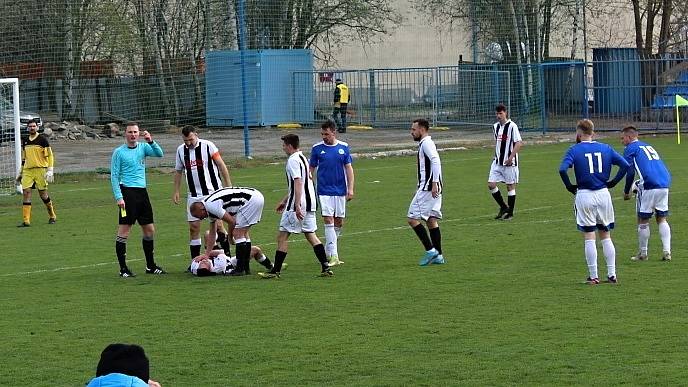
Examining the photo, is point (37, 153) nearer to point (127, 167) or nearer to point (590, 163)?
point (127, 167)

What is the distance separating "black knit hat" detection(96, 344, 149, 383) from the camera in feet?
18.7

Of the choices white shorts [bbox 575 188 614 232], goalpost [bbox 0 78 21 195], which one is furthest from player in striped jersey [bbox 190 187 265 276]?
goalpost [bbox 0 78 21 195]

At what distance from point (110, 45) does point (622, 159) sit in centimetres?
2283

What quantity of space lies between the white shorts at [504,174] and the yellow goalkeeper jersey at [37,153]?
7908 mm

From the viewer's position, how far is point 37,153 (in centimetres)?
2175

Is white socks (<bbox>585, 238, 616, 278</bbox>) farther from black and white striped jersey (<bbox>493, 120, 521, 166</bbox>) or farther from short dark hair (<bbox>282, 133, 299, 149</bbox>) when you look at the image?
black and white striped jersey (<bbox>493, 120, 521, 166</bbox>)

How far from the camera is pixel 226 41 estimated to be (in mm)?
36062

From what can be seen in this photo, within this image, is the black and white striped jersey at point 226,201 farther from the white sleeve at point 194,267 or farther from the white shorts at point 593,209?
the white shorts at point 593,209

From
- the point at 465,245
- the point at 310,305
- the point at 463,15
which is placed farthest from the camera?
the point at 463,15

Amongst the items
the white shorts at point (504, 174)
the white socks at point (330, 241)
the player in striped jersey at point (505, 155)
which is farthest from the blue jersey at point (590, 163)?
the white shorts at point (504, 174)

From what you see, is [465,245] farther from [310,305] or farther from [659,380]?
[659,380]

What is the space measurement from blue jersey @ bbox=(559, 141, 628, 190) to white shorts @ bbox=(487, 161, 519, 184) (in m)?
7.64

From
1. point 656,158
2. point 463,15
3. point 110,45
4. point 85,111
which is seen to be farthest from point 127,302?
point 463,15

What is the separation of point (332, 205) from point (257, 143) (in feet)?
73.5
